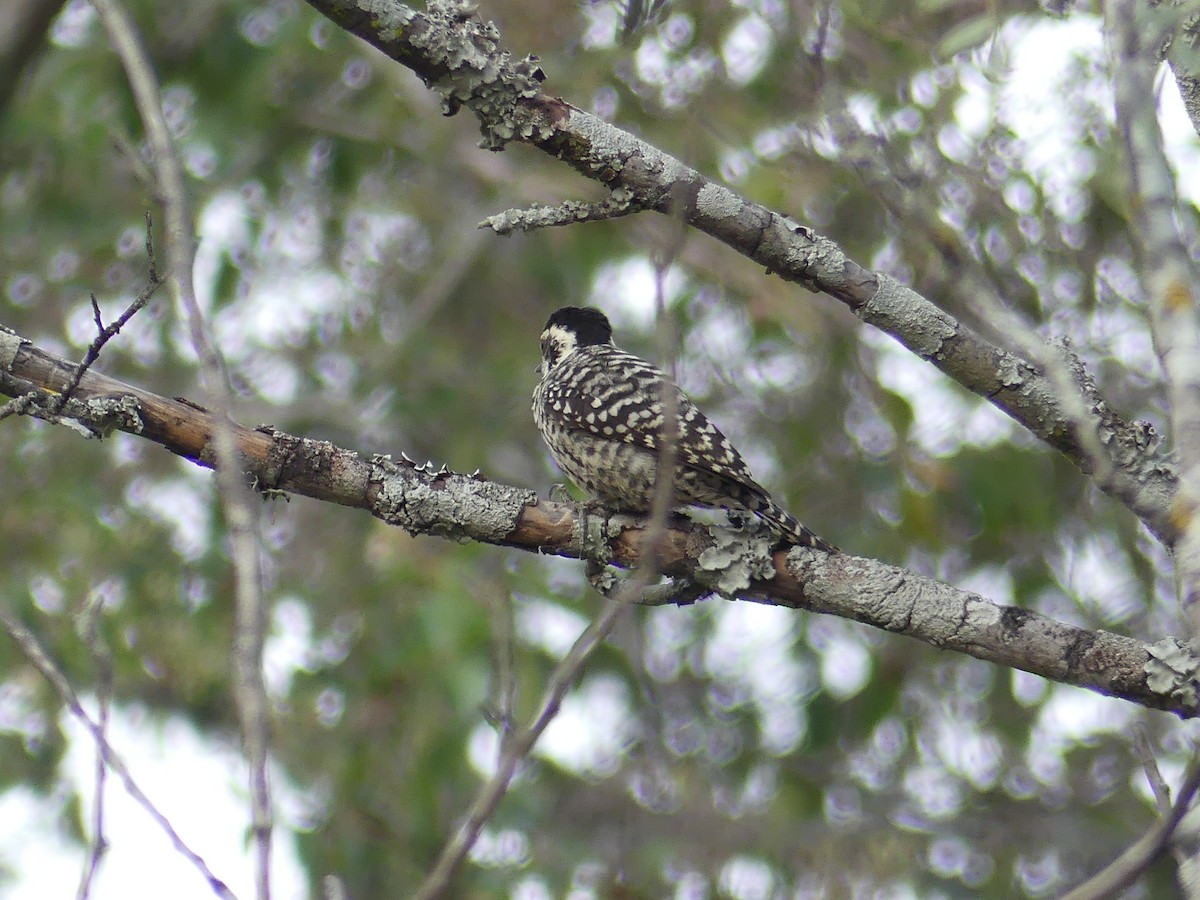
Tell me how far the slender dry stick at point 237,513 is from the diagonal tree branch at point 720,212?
94 centimetres

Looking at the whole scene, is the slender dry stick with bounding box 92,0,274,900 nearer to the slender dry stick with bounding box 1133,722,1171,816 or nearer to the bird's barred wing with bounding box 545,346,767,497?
the slender dry stick with bounding box 1133,722,1171,816

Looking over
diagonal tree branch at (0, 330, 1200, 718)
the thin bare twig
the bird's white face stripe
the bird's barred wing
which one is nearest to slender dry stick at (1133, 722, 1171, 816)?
diagonal tree branch at (0, 330, 1200, 718)

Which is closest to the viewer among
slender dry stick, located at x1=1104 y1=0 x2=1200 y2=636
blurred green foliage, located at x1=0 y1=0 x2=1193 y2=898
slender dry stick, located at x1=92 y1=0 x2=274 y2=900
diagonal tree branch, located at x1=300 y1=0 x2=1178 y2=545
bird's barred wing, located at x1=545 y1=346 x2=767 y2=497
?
slender dry stick, located at x1=92 y1=0 x2=274 y2=900

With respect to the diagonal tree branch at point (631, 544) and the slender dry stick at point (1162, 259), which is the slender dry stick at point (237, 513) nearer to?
the diagonal tree branch at point (631, 544)

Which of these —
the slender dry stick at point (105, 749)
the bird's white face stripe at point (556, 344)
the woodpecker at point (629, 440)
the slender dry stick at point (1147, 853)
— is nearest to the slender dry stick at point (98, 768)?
the slender dry stick at point (105, 749)

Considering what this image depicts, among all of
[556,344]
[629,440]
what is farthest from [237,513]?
[556,344]

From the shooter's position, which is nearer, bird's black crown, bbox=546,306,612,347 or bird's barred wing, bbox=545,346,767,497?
bird's barred wing, bbox=545,346,767,497

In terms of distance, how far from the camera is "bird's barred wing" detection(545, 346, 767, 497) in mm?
4230

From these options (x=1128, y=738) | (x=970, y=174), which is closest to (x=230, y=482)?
(x=970, y=174)

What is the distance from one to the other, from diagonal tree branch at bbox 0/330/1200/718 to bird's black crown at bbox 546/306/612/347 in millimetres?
2165

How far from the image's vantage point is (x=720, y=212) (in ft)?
10.1

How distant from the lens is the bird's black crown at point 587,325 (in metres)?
5.59

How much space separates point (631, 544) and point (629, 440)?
1.02m

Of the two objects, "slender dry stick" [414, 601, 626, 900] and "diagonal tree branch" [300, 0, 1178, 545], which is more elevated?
"diagonal tree branch" [300, 0, 1178, 545]
